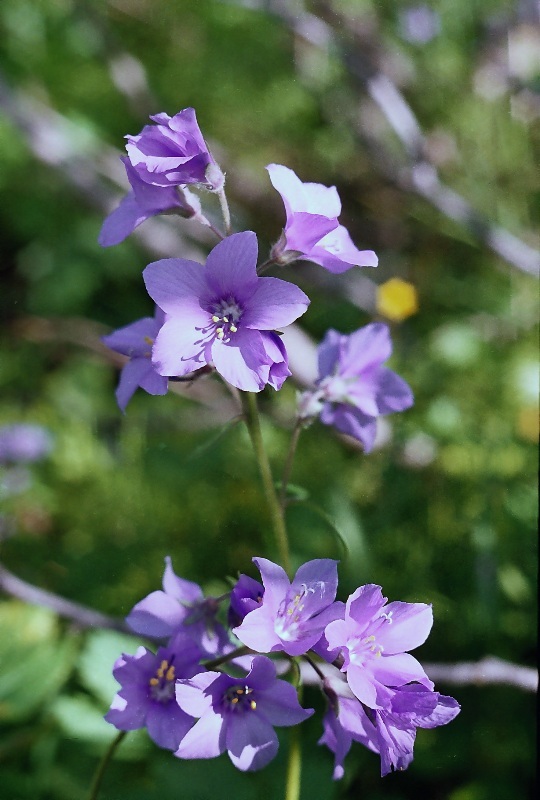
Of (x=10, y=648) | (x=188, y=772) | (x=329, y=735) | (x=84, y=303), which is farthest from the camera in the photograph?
(x=84, y=303)

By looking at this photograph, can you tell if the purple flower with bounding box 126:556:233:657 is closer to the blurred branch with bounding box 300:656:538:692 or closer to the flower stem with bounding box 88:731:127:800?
the flower stem with bounding box 88:731:127:800

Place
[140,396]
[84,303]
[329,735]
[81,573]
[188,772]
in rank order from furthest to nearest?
1. [84,303]
2. [140,396]
3. [81,573]
4. [188,772]
5. [329,735]

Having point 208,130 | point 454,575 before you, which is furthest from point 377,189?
point 454,575

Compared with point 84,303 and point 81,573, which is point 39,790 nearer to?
point 81,573

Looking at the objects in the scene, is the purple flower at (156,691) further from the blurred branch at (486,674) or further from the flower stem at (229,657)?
the blurred branch at (486,674)

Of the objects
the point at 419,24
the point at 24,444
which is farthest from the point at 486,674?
the point at 419,24

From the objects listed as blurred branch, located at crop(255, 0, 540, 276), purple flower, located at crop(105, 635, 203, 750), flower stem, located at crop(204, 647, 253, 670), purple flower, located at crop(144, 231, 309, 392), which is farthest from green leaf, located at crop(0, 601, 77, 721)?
blurred branch, located at crop(255, 0, 540, 276)
